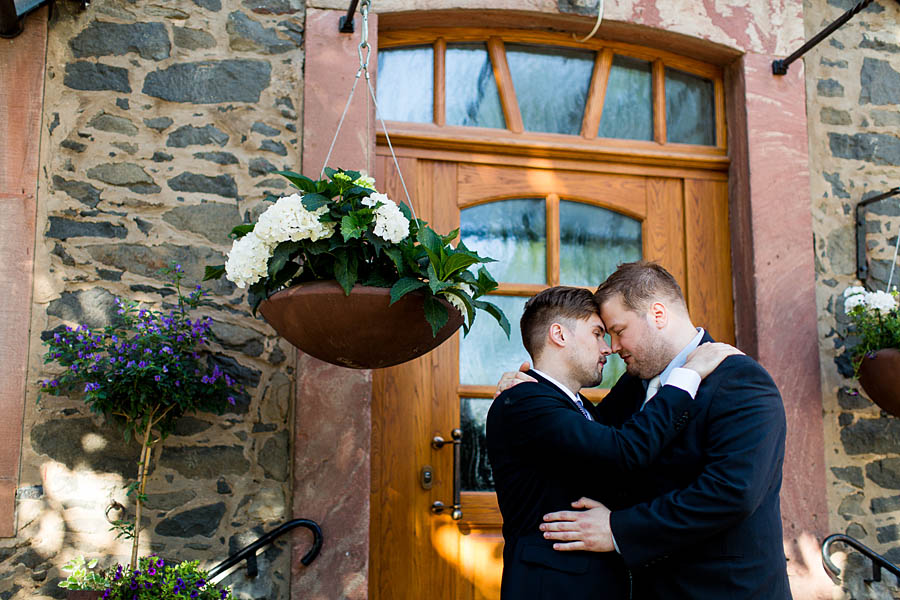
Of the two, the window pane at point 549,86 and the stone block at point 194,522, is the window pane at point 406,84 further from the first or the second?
the stone block at point 194,522

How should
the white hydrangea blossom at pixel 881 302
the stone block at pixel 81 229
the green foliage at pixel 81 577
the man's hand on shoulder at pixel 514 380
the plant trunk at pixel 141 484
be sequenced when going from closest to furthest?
the man's hand on shoulder at pixel 514 380, the green foliage at pixel 81 577, the plant trunk at pixel 141 484, the stone block at pixel 81 229, the white hydrangea blossom at pixel 881 302

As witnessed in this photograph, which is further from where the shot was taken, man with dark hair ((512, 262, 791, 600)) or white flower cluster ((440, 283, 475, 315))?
white flower cluster ((440, 283, 475, 315))

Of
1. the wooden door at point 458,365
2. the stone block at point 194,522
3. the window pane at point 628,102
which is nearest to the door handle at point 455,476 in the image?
the wooden door at point 458,365

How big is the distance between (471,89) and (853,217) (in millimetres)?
1883

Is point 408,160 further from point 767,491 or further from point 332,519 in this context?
point 767,491

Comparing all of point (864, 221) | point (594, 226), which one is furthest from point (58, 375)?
point (864, 221)

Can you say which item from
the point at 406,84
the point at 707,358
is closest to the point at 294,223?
the point at 707,358

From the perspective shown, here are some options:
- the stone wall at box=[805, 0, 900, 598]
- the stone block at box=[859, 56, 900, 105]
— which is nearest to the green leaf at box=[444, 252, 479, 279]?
the stone wall at box=[805, 0, 900, 598]

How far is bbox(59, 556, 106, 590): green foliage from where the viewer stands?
317 cm

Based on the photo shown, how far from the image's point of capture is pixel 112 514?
3432 mm

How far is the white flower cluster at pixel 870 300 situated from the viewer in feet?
12.7

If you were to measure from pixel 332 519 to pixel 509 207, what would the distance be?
1597 millimetres

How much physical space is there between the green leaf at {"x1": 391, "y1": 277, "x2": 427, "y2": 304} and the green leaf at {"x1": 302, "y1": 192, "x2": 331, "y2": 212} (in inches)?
12.7

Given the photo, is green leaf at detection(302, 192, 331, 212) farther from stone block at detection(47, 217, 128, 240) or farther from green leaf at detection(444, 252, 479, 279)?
stone block at detection(47, 217, 128, 240)
